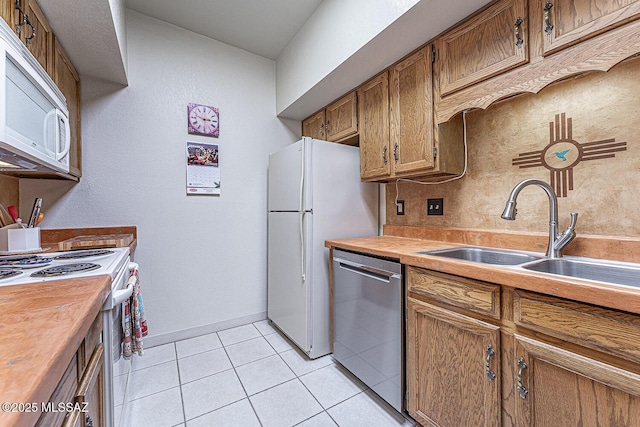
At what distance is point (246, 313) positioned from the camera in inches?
105

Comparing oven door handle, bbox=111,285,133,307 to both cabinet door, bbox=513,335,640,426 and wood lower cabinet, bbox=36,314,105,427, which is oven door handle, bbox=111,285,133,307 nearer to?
wood lower cabinet, bbox=36,314,105,427

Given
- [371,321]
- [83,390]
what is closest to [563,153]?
[371,321]

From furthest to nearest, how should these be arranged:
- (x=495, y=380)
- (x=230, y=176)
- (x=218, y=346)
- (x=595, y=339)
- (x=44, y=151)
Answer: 1. (x=230, y=176)
2. (x=218, y=346)
3. (x=44, y=151)
4. (x=495, y=380)
5. (x=595, y=339)

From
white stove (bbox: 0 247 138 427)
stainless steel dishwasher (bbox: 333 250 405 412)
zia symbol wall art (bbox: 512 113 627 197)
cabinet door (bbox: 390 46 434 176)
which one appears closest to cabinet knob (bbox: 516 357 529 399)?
stainless steel dishwasher (bbox: 333 250 405 412)

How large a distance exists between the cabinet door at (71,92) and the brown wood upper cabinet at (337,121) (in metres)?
1.88

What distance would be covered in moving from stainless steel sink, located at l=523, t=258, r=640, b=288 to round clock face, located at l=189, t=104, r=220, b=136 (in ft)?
8.13

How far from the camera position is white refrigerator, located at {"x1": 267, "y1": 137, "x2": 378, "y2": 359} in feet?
6.70

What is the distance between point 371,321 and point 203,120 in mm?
2160

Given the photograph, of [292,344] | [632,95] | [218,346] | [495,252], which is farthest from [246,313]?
[632,95]

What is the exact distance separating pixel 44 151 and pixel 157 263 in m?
1.31

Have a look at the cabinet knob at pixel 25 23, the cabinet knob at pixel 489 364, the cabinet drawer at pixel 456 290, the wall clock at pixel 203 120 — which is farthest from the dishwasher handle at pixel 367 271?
the cabinet knob at pixel 25 23

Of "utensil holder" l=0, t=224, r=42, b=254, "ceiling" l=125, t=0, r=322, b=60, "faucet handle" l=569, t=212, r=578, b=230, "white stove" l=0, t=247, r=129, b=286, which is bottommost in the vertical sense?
"white stove" l=0, t=247, r=129, b=286

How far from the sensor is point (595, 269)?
1180 millimetres

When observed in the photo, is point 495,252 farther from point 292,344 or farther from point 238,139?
point 238,139
